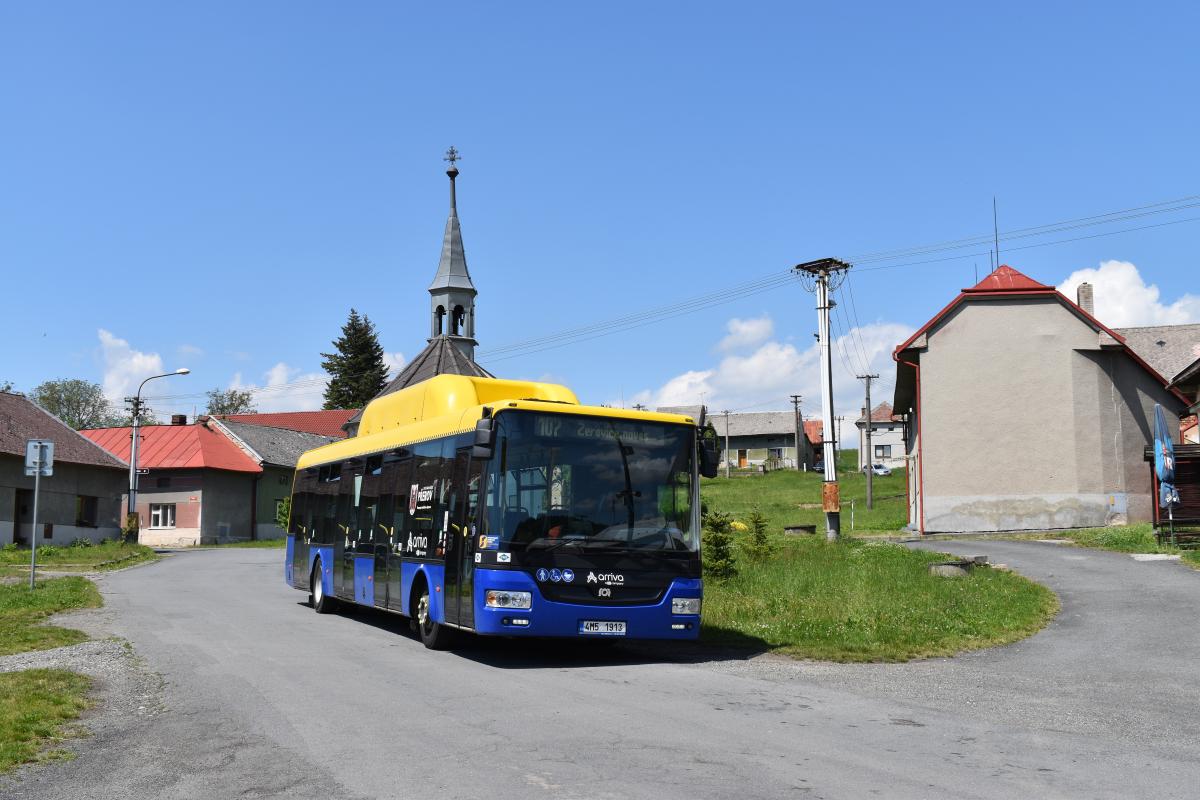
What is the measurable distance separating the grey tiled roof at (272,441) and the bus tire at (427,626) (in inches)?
2020

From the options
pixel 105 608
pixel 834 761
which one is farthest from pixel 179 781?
pixel 105 608

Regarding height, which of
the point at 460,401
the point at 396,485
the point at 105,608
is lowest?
the point at 105,608

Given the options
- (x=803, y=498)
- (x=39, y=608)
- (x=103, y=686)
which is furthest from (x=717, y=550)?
(x=803, y=498)

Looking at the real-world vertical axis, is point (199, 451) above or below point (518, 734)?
above

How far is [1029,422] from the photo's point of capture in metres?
37.0

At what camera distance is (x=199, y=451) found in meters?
60.1

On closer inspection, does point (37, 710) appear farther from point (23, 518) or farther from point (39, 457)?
point (23, 518)

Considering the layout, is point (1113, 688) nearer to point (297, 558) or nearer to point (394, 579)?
point (394, 579)

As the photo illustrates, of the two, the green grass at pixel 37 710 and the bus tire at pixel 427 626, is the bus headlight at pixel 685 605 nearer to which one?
the bus tire at pixel 427 626

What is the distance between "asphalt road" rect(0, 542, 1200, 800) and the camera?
6645 mm

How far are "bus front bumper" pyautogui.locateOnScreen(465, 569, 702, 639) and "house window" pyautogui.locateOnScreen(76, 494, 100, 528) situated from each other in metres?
42.7

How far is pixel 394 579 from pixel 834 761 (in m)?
9.43

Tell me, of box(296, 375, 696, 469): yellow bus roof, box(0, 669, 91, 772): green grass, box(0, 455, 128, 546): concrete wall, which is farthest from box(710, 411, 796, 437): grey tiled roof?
box(0, 669, 91, 772): green grass

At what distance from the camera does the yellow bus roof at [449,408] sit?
1314 cm
